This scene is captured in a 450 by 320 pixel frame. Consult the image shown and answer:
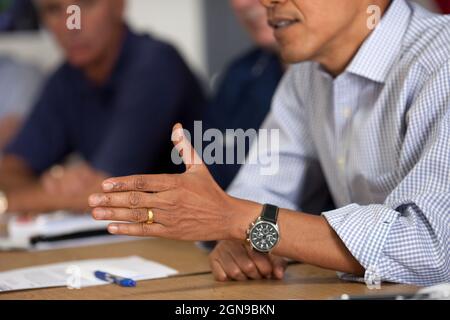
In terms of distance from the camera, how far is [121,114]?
7.58 ft

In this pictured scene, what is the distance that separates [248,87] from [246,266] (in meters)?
0.97

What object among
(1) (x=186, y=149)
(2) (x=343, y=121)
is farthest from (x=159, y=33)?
(1) (x=186, y=149)

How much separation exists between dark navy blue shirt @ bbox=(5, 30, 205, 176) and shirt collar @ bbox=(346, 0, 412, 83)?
96 centimetres

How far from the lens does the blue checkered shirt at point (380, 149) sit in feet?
3.99

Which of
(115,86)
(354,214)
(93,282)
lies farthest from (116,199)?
(115,86)

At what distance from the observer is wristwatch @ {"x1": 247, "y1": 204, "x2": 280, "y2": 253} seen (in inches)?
48.6

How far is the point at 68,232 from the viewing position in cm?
181

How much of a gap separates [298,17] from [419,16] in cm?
21

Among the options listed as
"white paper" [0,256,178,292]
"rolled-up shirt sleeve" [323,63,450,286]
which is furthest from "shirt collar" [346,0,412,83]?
"white paper" [0,256,178,292]

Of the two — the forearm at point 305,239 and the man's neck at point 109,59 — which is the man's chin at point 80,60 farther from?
the forearm at point 305,239

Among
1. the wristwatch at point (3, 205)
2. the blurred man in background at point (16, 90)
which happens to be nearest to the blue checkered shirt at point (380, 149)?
the wristwatch at point (3, 205)

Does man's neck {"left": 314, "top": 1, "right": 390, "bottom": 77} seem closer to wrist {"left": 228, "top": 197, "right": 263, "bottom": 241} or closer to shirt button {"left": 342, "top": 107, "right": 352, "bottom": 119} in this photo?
shirt button {"left": 342, "top": 107, "right": 352, "bottom": 119}

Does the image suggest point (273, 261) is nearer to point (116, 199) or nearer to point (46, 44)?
point (116, 199)

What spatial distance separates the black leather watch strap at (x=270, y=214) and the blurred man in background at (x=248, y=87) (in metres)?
0.85
